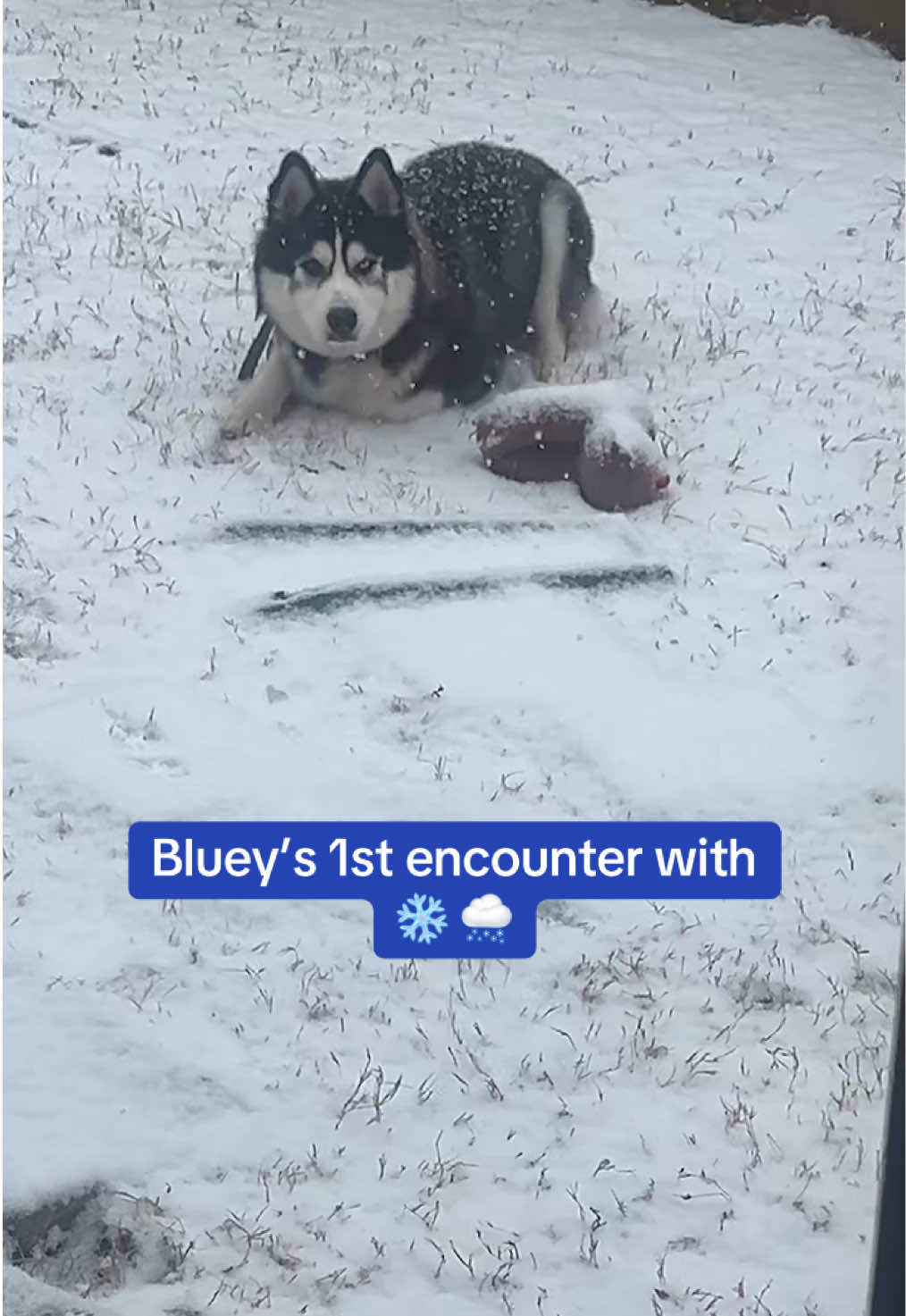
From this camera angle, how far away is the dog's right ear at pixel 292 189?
5.70m

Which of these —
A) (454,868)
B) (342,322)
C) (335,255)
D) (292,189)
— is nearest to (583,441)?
(342,322)

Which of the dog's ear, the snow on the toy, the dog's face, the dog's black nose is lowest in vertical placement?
the snow on the toy

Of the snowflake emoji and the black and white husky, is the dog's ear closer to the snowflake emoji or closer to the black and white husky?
the black and white husky

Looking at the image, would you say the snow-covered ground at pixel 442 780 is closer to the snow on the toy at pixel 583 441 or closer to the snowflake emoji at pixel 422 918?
the snow on the toy at pixel 583 441

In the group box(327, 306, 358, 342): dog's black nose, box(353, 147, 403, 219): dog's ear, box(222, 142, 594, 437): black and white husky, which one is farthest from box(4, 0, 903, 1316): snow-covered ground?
box(353, 147, 403, 219): dog's ear

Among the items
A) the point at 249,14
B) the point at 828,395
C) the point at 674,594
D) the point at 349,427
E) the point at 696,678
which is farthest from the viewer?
the point at 249,14

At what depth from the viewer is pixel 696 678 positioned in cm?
457

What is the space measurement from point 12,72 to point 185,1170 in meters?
8.20

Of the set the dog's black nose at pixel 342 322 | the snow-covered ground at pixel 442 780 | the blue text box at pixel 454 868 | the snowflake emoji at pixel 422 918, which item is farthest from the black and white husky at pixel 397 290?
the snowflake emoji at pixel 422 918

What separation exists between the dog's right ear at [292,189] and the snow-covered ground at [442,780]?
672 millimetres

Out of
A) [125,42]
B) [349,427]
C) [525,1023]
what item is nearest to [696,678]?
[525,1023]

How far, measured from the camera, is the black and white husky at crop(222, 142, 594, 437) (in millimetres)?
5746

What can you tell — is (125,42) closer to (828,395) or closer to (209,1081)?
(828,395)

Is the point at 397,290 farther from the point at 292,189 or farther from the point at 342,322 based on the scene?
the point at 292,189
